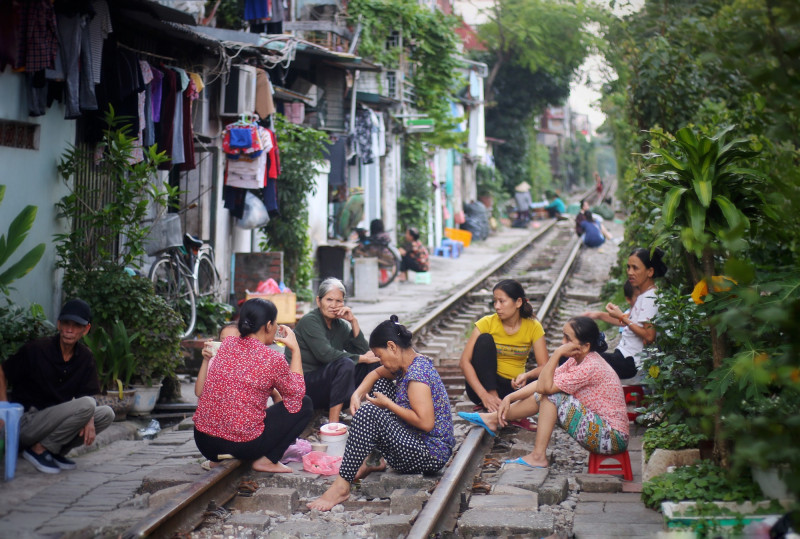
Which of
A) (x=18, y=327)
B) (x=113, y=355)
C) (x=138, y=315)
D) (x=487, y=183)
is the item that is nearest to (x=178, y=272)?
(x=138, y=315)

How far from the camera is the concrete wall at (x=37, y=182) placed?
806 centimetres

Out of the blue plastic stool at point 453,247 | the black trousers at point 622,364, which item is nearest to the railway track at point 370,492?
the black trousers at point 622,364

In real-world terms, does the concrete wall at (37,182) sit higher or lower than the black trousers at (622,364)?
higher

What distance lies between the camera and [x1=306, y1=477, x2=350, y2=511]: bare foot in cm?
563

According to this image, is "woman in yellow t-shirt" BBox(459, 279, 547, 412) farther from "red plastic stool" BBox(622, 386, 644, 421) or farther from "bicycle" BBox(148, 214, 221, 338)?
"bicycle" BBox(148, 214, 221, 338)

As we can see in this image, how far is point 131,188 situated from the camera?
28.8ft

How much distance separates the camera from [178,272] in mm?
11039

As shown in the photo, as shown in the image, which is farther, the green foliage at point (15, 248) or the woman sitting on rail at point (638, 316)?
the woman sitting on rail at point (638, 316)

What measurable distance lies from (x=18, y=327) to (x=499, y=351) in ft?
12.5

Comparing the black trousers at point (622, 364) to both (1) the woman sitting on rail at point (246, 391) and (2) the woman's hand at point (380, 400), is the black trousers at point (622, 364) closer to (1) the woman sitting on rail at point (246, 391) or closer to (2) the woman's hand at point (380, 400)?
(2) the woman's hand at point (380, 400)

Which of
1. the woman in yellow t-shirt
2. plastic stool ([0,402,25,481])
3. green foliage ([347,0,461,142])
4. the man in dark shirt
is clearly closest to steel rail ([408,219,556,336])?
the woman in yellow t-shirt

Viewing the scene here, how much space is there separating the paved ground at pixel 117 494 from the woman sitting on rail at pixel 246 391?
312 mm

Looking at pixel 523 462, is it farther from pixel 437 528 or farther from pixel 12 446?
pixel 12 446

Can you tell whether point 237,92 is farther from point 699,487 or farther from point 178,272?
point 699,487
